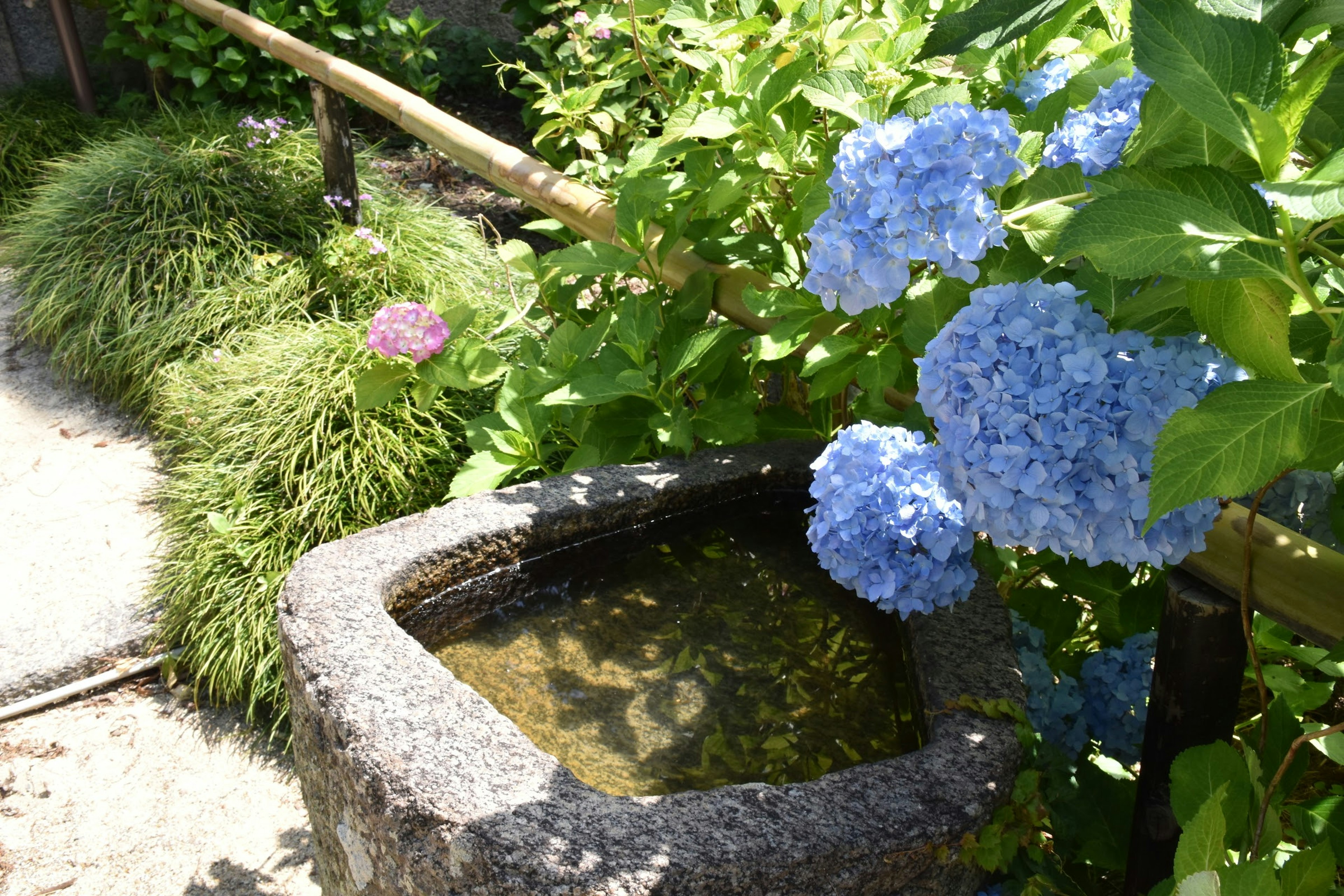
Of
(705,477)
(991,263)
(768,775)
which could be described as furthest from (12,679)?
(991,263)

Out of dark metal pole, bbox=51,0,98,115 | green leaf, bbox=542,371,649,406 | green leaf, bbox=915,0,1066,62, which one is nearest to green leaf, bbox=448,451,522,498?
green leaf, bbox=542,371,649,406

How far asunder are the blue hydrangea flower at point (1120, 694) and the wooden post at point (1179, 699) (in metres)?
0.20

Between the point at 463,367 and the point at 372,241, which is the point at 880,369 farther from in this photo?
the point at 372,241

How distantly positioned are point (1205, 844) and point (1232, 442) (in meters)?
0.28

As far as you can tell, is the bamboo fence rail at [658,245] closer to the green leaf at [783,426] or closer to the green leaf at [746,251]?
the green leaf at [746,251]

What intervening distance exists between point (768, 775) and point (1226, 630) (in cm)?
51

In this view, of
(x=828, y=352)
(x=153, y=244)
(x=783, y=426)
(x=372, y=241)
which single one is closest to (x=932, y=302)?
(x=828, y=352)

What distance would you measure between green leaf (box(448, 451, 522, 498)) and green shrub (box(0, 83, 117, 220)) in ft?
9.58

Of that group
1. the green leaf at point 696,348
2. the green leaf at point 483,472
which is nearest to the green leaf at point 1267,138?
the green leaf at point 696,348

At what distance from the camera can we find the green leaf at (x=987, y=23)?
79 centimetres

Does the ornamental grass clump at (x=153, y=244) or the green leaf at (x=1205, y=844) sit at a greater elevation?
the green leaf at (x=1205, y=844)

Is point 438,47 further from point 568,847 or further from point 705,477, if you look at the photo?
point 568,847

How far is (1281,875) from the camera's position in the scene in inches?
32.6

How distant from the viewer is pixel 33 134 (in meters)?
4.23
